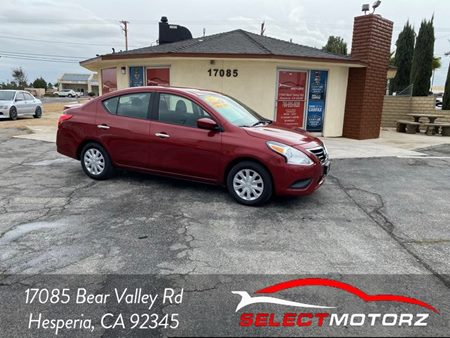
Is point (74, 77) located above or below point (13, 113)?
above

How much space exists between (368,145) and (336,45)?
29.8 metres

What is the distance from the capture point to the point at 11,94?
17047 millimetres

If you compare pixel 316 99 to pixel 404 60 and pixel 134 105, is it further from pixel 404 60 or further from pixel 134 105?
pixel 404 60

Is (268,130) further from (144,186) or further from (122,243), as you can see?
(122,243)

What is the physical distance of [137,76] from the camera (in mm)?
12195

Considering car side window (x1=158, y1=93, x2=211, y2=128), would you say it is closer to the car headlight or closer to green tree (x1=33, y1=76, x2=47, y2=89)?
the car headlight

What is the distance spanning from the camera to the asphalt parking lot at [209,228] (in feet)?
11.3

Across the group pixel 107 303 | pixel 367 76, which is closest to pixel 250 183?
pixel 107 303

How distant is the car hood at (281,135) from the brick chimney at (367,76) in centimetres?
796

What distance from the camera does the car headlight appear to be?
189 inches

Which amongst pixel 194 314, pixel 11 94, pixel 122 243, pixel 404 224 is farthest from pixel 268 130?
pixel 11 94

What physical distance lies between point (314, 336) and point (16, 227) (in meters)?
3.54

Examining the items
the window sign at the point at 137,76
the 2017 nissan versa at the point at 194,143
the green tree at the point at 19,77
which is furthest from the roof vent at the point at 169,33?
the green tree at the point at 19,77

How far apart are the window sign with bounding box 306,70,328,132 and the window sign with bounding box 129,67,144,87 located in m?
5.64
